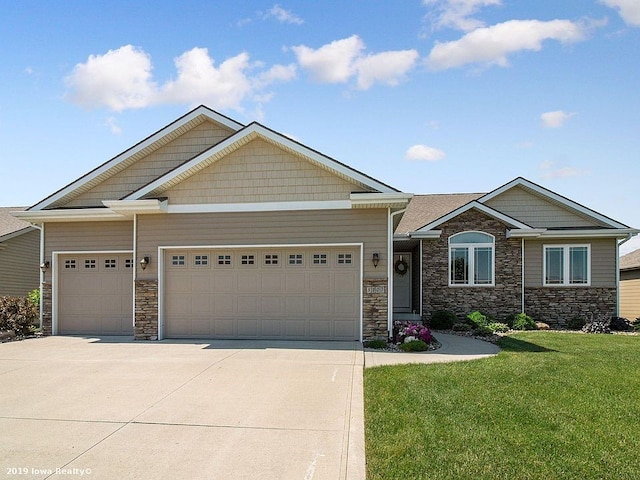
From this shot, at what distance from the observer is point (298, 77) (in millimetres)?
13273

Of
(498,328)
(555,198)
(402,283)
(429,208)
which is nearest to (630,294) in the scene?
(555,198)

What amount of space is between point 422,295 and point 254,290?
7280 millimetres

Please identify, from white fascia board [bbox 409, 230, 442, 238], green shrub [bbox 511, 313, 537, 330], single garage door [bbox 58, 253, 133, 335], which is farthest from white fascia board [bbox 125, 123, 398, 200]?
green shrub [bbox 511, 313, 537, 330]

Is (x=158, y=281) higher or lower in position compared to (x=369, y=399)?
higher

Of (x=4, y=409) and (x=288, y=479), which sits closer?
(x=288, y=479)

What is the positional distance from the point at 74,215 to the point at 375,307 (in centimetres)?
889

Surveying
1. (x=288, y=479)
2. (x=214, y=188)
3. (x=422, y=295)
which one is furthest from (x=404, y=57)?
(x=288, y=479)

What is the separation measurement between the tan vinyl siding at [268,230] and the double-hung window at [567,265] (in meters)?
8.75

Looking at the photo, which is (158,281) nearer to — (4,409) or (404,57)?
(4,409)

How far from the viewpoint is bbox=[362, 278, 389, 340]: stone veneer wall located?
1205cm

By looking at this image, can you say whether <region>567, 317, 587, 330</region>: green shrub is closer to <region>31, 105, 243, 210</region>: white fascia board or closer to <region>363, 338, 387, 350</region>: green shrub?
<region>363, 338, 387, 350</region>: green shrub

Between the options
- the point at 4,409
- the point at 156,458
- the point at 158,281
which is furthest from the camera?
the point at 158,281

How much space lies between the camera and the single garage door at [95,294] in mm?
14016

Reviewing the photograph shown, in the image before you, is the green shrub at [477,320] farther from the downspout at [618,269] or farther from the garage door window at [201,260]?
the garage door window at [201,260]
